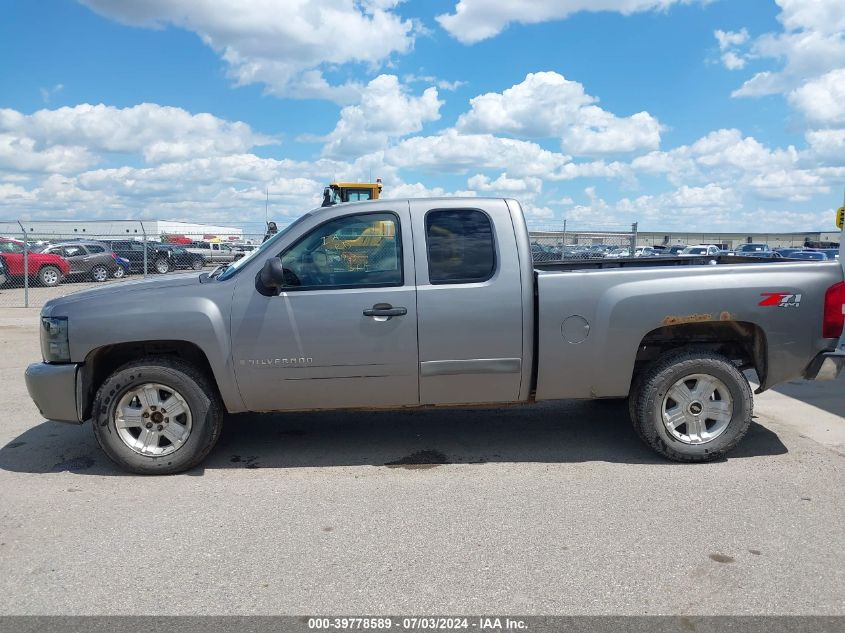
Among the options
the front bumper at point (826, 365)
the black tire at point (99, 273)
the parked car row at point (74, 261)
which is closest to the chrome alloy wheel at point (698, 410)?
the front bumper at point (826, 365)

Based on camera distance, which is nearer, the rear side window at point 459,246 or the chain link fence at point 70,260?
the rear side window at point 459,246

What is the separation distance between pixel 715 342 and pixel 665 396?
1.97ft

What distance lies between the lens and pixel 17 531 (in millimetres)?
3910

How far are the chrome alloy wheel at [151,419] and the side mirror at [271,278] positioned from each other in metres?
0.94

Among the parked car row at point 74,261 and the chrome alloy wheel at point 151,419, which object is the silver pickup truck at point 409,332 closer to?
the chrome alloy wheel at point 151,419

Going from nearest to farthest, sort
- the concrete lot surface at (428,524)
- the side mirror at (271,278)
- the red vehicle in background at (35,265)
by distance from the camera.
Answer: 1. the concrete lot surface at (428,524)
2. the side mirror at (271,278)
3. the red vehicle in background at (35,265)

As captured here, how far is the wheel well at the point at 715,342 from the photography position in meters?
4.95

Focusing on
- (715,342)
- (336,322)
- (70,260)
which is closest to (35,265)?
(70,260)

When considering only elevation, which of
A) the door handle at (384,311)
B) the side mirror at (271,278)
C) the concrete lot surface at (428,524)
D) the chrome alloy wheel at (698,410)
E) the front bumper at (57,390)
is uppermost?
the side mirror at (271,278)

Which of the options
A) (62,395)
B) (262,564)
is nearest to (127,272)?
(62,395)

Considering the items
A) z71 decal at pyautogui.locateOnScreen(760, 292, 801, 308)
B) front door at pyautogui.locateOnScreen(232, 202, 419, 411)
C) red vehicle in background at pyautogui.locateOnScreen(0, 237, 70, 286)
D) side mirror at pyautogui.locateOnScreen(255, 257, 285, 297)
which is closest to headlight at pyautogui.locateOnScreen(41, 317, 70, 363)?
front door at pyautogui.locateOnScreen(232, 202, 419, 411)

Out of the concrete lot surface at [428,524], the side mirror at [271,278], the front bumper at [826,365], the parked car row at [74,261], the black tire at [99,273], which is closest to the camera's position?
the concrete lot surface at [428,524]

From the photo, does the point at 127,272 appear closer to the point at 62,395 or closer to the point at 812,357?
the point at 62,395

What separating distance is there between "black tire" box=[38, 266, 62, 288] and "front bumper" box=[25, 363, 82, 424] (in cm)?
1859
